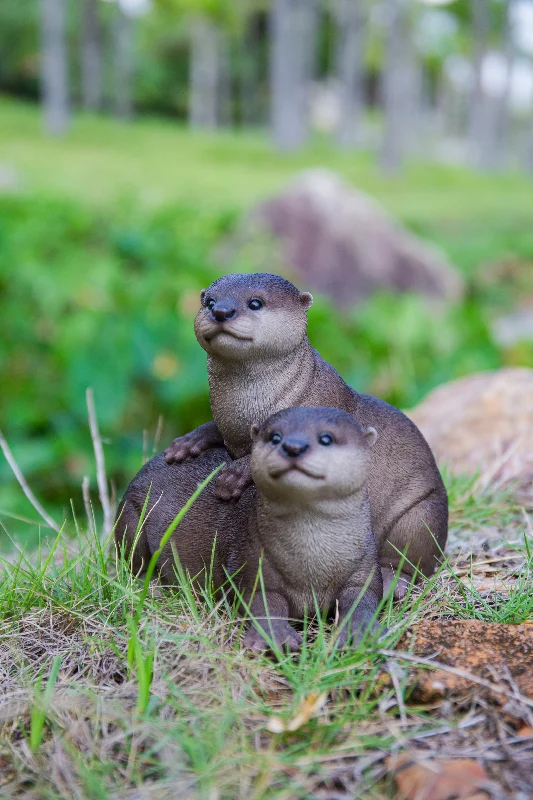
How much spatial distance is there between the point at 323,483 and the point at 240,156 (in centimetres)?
2018

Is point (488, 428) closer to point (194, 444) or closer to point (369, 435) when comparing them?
point (194, 444)

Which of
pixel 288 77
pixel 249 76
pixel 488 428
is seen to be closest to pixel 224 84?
pixel 249 76

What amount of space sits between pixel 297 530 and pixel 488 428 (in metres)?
2.17

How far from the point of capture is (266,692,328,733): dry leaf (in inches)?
78.8

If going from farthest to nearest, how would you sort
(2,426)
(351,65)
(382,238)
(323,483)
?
(351,65) < (382,238) < (2,426) < (323,483)

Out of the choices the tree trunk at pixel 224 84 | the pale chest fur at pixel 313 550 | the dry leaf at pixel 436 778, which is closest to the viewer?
the dry leaf at pixel 436 778

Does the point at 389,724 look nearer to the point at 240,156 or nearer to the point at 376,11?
the point at 240,156

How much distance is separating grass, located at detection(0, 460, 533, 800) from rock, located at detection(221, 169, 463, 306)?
25.7 ft

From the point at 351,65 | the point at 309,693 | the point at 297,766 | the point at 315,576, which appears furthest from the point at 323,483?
the point at 351,65

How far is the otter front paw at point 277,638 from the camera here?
231 cm

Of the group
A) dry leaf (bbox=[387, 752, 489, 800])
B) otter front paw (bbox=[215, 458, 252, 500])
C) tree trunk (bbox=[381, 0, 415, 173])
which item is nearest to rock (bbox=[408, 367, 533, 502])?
otter front paw (bbox=[215, 458, 252, 500])

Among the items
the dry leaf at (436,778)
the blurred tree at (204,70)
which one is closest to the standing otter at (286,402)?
the dry leaf at (436,778)

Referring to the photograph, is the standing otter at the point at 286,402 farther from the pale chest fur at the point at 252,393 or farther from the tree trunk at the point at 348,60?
the tree trunk at the point at 348,60

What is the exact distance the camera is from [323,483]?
217 centimetres
